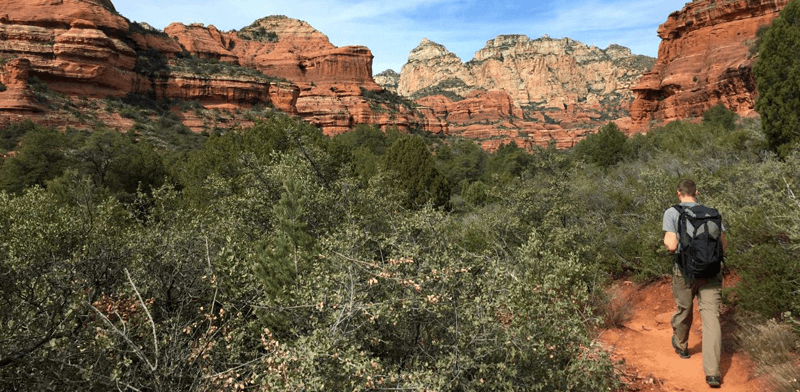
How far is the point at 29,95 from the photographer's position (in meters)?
40.5

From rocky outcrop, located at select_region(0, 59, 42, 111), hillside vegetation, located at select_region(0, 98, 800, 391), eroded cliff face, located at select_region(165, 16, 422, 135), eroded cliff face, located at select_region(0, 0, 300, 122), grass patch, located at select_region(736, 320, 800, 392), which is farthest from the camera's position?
eroded cliff face, located at select_region(165, 16, 422, 135)

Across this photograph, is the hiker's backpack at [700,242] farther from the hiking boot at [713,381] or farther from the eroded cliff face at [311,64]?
the eroded cliff face at [311,64]

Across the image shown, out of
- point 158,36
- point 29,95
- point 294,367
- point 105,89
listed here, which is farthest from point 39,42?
point 294,367

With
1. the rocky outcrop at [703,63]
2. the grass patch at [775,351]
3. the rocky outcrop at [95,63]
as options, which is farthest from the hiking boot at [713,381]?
the rocky outcrop at [95,63]

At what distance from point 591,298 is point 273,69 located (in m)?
85.0

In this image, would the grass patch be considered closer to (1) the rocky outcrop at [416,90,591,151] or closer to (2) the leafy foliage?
(2) the leafy foliage

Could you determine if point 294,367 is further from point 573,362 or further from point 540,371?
point 573,362

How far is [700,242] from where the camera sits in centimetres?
424

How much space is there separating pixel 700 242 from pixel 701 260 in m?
0.19

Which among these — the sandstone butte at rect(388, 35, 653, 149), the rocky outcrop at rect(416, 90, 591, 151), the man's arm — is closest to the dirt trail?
the man's arm

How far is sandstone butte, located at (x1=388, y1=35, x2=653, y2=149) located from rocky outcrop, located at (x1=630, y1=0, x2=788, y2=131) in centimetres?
3546

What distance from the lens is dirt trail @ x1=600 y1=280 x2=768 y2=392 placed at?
4.47m

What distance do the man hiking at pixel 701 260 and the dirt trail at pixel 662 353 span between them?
31cm

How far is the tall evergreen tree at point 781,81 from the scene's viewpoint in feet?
41.9
